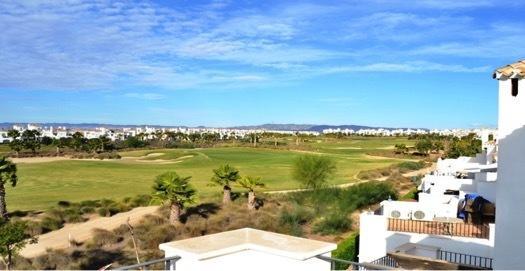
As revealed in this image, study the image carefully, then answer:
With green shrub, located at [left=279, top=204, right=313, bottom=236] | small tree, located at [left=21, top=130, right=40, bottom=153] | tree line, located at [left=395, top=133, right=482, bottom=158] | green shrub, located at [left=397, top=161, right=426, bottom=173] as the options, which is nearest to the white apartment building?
green shrub, located at [left=279, top=204, right=313, bottom=236]

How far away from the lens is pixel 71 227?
2627cm

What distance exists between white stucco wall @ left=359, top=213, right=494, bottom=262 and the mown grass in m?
24.2

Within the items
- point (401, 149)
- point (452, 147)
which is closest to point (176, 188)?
point (452, 147)

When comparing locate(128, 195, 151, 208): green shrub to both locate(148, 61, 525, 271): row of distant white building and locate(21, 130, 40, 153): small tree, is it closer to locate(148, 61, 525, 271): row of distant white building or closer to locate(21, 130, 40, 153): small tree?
locate(148, 61, 525, 271): row of distant white building

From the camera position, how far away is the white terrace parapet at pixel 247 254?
4.21 meters

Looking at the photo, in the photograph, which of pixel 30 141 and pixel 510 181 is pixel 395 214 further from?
pixel 30 141

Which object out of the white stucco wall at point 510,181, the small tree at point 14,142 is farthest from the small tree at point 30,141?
the white stucco wall at point 510,181

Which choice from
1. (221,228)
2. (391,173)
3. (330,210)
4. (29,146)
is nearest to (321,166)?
(330,210)

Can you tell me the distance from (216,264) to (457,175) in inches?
1031

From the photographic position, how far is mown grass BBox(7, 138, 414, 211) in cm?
3997

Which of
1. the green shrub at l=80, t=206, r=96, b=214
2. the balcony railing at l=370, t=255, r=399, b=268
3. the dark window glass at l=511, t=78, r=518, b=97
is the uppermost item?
the dark window glass at l=511, t=78, r=518, b=97

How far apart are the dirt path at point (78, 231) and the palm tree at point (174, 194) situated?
2056 millimetres

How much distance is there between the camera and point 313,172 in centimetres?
3775

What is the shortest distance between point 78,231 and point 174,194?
515 cm
